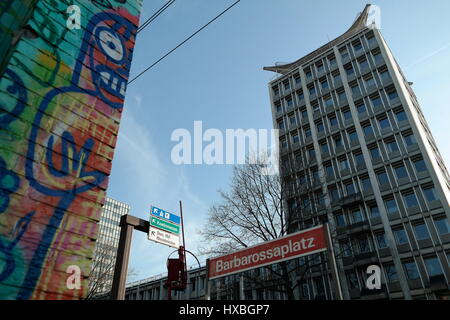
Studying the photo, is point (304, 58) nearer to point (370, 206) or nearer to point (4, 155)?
point (370, 206)

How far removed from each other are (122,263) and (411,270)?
2991cm

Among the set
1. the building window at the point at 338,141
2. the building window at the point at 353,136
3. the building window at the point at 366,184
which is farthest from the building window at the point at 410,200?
the building window at the point at 338,141

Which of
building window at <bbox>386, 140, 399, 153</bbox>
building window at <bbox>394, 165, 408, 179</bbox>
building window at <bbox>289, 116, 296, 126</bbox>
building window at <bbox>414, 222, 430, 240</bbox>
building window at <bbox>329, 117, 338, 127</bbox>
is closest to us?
building window at <bbox>414, 222, 430, 240</bbox>

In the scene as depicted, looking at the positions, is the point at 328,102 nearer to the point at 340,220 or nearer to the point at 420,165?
the point at 420,165

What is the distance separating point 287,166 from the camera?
71.3 feet

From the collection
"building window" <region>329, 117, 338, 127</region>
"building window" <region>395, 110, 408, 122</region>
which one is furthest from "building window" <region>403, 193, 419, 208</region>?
"building window" <region>329, 117, 338, 127</region>

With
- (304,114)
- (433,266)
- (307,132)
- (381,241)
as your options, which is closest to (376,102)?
(307,132)

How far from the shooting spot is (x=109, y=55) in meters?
5.96

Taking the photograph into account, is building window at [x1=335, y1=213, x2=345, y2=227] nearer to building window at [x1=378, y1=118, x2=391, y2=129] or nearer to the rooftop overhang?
building window at [x1=378, y1=118, x2=391, y2=129]

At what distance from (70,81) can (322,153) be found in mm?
36075

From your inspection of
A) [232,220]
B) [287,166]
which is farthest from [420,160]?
[232,220]

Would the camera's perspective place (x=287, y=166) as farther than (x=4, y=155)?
Yes

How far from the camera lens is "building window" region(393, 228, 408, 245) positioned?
2912 cm

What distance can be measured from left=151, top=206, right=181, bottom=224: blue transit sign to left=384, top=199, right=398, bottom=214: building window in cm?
2911
